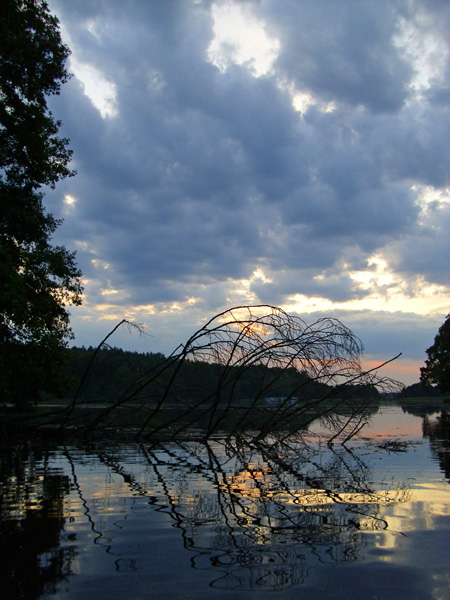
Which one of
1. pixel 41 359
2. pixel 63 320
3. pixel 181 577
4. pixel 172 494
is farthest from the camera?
pixel 63 320

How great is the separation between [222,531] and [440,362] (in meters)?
55.1

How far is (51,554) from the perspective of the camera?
4922mm

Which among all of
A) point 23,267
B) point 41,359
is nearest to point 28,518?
point 41,359

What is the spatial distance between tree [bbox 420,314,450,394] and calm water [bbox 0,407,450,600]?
153 feet

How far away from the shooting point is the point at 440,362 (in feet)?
181

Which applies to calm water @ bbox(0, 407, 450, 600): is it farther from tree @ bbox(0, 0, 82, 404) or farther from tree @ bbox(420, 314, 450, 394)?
tree @ bbox(420, 314, 450, 394)

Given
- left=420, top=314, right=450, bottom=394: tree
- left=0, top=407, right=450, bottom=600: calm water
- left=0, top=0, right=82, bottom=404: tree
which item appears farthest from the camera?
left=420, top=314, right=450, bottom=394: tree

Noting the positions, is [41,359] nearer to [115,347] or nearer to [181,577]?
[115,347]

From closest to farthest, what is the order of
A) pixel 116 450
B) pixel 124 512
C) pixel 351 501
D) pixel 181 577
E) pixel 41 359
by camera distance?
pixel 181 577 → pixel 124 512 → pixel 351 501 → pixel 116 450 → pixel 41 359

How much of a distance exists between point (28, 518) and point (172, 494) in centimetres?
233

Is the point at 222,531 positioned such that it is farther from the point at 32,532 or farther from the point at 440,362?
the point at 440,362

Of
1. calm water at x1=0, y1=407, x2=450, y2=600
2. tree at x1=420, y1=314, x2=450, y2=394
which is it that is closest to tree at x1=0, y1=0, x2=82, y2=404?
calm water at x1=0, y1=407, x2=450, y2=600

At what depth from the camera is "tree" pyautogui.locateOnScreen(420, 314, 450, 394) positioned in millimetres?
53509

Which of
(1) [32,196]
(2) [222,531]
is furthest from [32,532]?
(1) [32,196]
